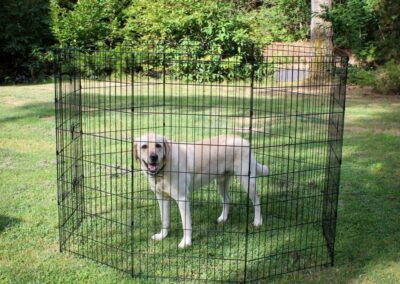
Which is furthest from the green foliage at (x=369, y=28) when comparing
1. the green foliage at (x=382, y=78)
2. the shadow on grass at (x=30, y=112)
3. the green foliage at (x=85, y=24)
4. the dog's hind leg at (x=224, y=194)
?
the dog's hind leg at (x=224, y=194)

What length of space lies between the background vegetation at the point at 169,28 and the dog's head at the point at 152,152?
8.85 m

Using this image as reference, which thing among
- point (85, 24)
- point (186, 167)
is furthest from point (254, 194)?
point (85, 24)

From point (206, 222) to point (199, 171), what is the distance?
69 centimetres

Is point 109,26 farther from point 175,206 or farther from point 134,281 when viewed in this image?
point 134,281

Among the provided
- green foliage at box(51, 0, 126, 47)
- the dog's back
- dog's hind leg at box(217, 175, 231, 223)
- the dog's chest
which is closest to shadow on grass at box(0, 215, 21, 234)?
the dog's chest

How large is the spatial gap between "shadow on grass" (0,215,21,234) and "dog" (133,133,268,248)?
143cm

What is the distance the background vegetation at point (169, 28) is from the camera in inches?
537

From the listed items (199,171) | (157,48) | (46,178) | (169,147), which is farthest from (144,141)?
(157,48)

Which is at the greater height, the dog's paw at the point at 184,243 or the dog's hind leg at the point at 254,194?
the dog's hind leg at the point at 254,194

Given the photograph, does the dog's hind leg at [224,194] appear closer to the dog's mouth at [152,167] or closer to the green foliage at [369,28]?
the dog's mouth at [152,167]

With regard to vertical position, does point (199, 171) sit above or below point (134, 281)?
above

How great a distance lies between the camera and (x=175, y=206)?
542 centimetres

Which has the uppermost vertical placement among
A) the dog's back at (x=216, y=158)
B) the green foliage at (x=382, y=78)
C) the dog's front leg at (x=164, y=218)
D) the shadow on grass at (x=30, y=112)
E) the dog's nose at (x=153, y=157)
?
the green foliage at (x=382, y=78)

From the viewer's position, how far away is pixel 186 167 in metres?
4.54
